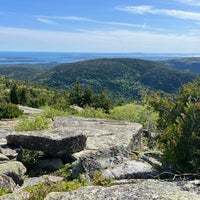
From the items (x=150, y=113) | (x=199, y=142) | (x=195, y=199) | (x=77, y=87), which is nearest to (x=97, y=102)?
(x=77, y=87)

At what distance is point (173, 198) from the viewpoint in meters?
4.93

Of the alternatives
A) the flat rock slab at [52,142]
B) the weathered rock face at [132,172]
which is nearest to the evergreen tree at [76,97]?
the flat rock slab at [52,142]

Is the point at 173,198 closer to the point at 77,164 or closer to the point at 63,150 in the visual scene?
the point at 77,164

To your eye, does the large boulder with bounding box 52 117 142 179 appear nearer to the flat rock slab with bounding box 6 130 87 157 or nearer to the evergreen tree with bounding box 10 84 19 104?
the flat rock slab with bounding box 6 130 87 157

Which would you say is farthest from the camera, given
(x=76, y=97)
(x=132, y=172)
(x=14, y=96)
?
(x=14, y=96)

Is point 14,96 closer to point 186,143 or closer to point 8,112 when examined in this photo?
point 8,112

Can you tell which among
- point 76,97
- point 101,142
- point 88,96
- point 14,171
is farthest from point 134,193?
point 76,97

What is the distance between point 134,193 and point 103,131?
8.71m

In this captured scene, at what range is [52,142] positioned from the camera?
1071cm

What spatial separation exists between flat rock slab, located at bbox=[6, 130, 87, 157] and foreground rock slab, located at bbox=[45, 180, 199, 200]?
5211mm

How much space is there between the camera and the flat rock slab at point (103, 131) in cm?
1215

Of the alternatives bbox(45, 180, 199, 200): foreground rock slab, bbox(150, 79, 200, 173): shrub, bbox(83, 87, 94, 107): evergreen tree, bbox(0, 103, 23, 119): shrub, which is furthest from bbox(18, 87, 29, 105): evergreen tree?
bbox(45, 180, 199, 200): foreground rock slab

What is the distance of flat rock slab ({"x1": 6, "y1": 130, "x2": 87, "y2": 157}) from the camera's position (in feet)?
35.3

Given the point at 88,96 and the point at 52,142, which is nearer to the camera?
the point at 52,142
